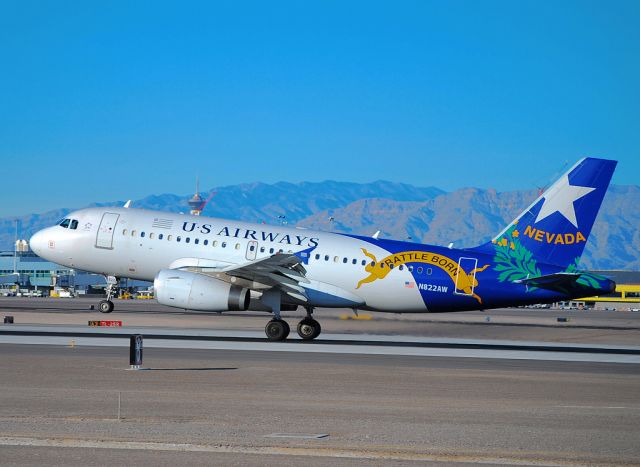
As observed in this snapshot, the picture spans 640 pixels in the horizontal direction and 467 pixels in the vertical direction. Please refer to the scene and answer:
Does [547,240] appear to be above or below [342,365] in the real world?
above

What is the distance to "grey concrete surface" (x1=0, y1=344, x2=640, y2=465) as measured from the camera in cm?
1523

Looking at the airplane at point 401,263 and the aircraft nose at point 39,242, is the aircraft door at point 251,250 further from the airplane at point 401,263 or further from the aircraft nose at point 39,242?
the aircraft nose at point 39,242

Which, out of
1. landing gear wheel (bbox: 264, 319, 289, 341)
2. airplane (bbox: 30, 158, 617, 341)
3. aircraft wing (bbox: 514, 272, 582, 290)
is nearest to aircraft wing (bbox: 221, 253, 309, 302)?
airplane (bbox: 30, 158, 617, 341)

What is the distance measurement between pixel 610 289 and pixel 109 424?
2720cm

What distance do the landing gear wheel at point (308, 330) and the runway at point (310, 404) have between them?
1416 mm

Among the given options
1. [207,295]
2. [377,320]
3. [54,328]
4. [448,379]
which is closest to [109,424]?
[448,379]

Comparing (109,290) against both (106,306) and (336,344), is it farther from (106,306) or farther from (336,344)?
(336,344)

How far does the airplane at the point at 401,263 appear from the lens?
39.8 meters

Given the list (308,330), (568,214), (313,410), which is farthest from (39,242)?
(313,410)

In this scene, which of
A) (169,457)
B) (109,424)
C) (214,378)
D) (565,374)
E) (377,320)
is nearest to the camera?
(169,457)

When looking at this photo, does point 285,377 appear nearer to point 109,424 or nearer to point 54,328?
point 109,424

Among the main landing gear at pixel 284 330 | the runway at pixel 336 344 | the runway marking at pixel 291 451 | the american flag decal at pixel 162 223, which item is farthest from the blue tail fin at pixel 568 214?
the runway marking at pixel 291 451

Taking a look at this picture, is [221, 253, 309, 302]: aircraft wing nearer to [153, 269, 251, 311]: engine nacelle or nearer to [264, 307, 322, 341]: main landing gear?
[153, 269, 251, 311]: engine nacelle

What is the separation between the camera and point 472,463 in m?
14.7
